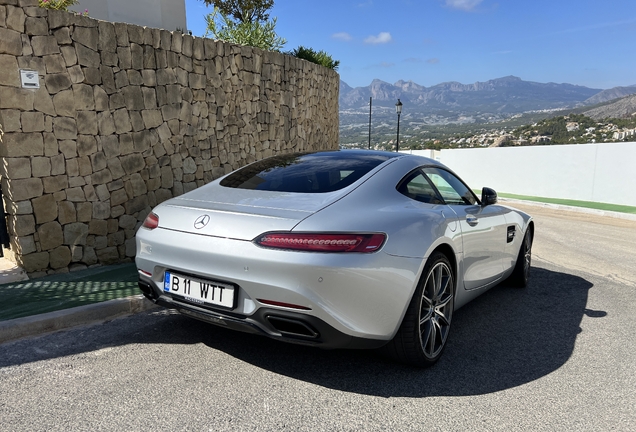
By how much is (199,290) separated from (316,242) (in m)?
0.81

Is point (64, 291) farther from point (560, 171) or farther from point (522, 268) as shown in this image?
point (560, 171)

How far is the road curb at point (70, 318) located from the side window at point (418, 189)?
241 centimetres

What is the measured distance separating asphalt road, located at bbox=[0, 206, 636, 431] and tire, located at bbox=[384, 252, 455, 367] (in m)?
0.14

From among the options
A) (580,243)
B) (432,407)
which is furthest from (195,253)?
(580,243)

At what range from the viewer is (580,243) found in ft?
27.7

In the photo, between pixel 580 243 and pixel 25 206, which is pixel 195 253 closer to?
pixel 25 206

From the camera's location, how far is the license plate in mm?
2811

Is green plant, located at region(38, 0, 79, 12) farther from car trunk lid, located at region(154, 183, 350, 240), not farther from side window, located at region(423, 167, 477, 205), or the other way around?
side window, located at region(423, 167, 477, 205)

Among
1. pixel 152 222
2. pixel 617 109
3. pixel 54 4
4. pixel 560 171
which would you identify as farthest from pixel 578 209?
pixel 617 109

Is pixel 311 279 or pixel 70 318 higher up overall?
pixel 311 279

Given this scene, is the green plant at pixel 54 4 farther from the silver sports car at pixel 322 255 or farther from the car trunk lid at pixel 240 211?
the car trunk lid at pixel 240 211

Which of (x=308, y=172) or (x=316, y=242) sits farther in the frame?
(x=308, y=172)

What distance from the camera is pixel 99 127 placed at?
5.97 metres

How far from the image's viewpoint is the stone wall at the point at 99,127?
522cm
